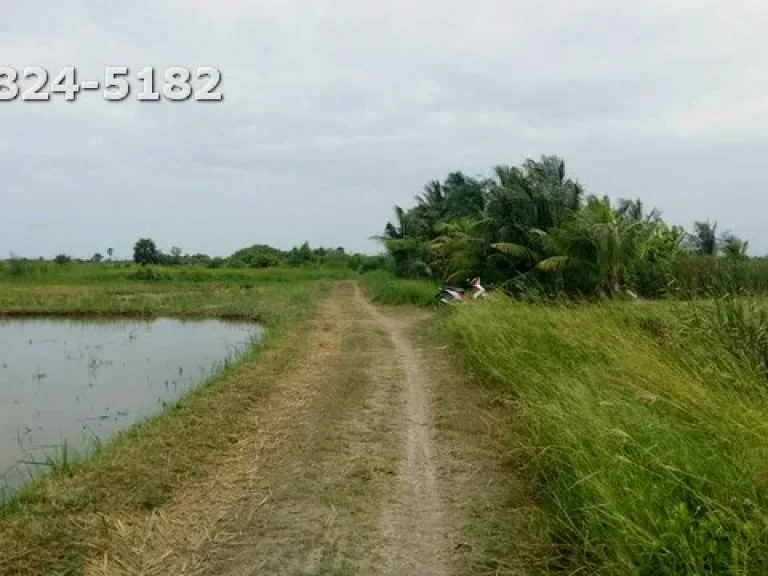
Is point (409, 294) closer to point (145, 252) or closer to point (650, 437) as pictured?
point (650, 437)

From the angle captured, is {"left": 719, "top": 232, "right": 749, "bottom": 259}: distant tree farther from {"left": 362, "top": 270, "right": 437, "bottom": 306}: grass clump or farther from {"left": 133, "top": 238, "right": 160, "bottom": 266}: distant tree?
{"left": 133, "top": 238, "right": 160, "bottom": 266}: distant tree

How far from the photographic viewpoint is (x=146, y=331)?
19156 millimetres

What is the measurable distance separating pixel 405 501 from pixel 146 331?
15902 millimetres

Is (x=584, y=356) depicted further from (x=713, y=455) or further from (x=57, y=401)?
(x=57, y=401)

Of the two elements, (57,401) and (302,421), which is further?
(57,401)

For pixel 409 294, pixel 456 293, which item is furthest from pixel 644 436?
pixel 409 294

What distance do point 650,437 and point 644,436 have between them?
0.06 meters

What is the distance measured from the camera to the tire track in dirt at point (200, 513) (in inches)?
149

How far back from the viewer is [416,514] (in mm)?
4422

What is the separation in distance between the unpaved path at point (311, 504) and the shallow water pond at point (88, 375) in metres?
1.73

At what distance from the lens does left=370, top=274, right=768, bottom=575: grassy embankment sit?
3031 millimetres

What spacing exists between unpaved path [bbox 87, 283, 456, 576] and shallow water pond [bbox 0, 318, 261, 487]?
1.73 m

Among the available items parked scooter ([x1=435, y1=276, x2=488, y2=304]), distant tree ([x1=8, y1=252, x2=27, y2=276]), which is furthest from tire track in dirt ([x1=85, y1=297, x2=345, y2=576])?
distant tree ([x1=8, y1=252, x2=27, y2=276])

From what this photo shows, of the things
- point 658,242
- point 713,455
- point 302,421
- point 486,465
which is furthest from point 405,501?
point 658,242
